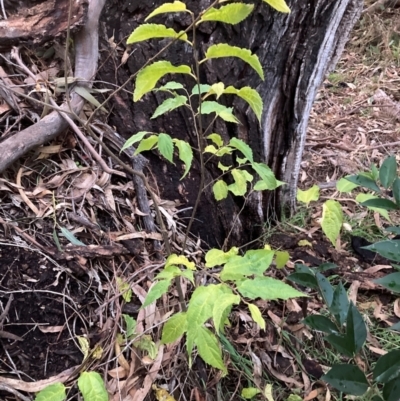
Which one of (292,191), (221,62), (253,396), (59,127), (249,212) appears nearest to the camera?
(253,396)

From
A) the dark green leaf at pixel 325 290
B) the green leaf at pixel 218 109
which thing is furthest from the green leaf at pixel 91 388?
the green leaf at pixel 218 109

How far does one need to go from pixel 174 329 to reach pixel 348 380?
1.10ft

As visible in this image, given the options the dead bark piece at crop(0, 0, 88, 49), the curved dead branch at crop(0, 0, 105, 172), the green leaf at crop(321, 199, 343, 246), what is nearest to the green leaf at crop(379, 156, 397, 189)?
the green leaf at crop(321, 199, 343, 246)

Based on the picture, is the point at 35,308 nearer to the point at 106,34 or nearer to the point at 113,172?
the point at 113,172

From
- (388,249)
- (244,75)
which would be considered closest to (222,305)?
(388,249)

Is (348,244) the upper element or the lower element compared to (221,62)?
lower

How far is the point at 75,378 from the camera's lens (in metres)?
0.97

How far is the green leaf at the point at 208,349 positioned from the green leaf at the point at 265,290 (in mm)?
108

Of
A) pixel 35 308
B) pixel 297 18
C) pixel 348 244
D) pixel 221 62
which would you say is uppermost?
pixel 297 18

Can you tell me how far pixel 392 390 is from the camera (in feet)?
2.57

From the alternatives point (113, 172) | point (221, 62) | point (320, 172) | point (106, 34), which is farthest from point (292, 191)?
point (106, 34)

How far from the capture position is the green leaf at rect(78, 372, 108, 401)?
0.80 m

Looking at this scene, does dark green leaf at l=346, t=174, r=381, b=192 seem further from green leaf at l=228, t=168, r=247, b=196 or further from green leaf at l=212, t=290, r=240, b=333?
green leaf at l=212, t=290, r=240, b=333

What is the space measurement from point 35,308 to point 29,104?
60 cm
